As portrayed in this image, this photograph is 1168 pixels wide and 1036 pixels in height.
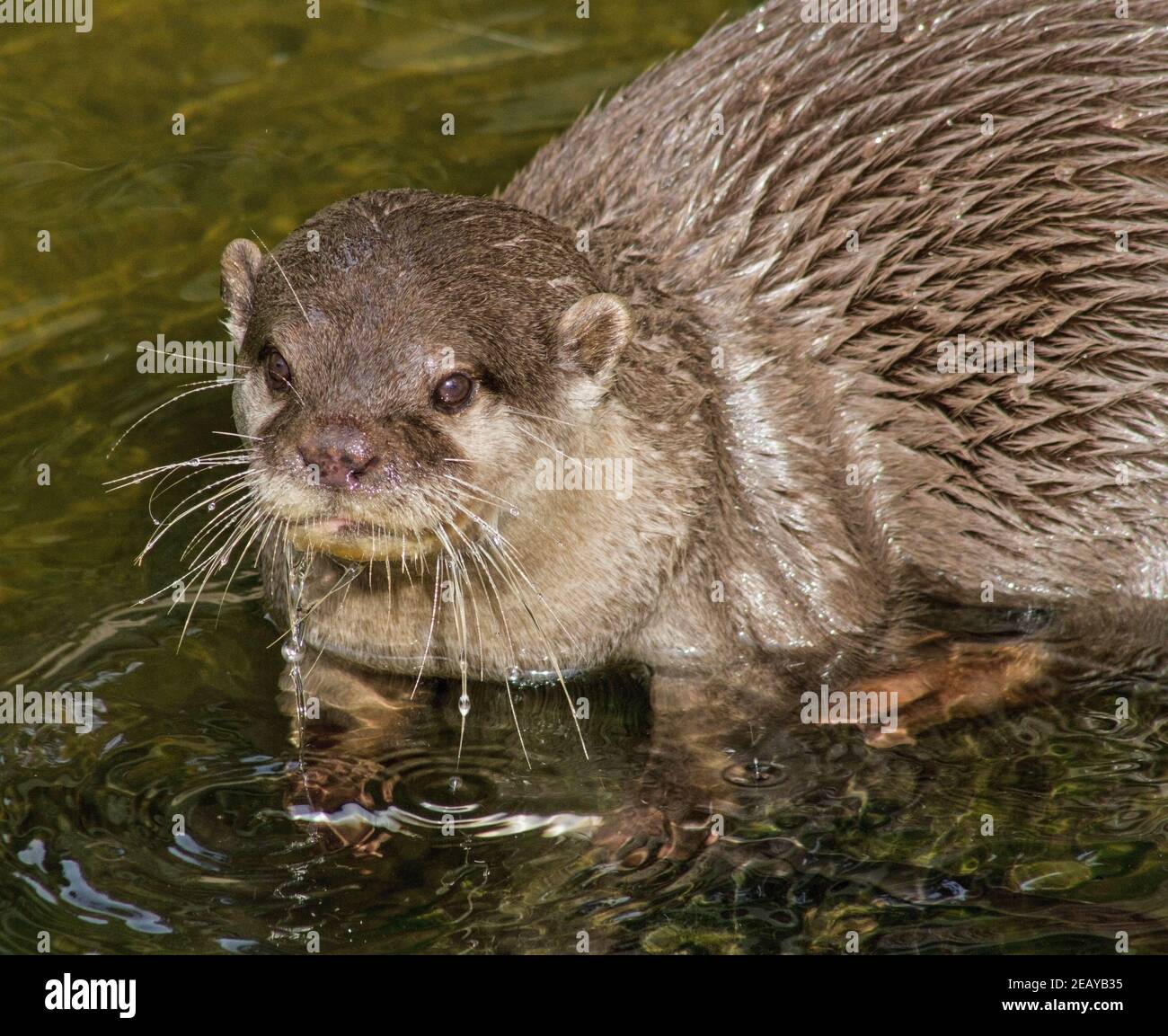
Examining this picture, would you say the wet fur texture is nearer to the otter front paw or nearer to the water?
the water

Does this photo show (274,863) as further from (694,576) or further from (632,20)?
(632,20)

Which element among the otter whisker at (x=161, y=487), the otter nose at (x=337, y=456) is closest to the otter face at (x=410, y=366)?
the otter nose at (x=337, y=456)


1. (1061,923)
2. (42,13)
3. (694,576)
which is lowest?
(1061,923)

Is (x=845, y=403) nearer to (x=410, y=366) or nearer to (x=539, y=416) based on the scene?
Result: (x=539, y=416)

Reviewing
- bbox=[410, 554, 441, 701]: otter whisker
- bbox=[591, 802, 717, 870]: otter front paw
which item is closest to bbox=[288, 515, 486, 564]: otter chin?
bbox=[410, 554, 441, 701]: otter whisker

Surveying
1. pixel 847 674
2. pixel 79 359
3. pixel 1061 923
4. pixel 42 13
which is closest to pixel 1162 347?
pixel 847 674

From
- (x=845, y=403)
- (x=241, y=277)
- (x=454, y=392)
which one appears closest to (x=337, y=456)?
(x=454, y=392)

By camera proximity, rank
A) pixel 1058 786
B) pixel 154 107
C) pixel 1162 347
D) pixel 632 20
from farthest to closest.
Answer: pixel 632 20
pixel 154 107
pixel 1162 347
pixel 1058 786

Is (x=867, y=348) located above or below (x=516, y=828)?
above
